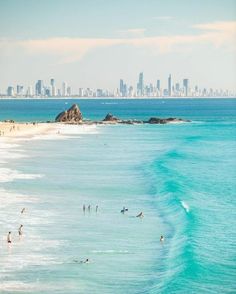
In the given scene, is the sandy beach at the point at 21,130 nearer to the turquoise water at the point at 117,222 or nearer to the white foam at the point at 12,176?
the turquoise water at the point at 117,222

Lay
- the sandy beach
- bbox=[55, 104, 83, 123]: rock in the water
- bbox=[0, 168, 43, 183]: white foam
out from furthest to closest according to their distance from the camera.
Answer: bbox=[55, 104, 83, 123]: rock in the water < the sandy beach < bbox=[0, 168, 43, 183]: white foam

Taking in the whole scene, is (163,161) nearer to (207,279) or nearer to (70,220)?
(70,220)

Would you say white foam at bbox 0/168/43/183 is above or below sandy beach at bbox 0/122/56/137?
above

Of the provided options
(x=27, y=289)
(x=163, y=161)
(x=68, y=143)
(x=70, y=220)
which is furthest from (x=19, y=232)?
(x=68, y=143)

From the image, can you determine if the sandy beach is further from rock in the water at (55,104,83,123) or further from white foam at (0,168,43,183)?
white foam at (0,168,43,183)

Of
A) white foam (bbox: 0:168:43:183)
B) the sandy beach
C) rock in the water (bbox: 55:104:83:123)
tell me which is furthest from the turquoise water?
rock in the water (bbox: 55:104:83:123)

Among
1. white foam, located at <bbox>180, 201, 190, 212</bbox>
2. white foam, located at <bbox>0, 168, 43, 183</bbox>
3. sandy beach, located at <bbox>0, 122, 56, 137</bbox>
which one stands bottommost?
sandy beach, located at <bbox>0, 122, 56, 137</bbox>

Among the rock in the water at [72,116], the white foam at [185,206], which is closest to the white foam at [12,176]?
the white foam at [185,206]

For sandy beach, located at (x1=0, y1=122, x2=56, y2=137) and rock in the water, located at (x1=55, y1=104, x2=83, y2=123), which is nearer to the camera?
sandy beach, located at (x1=0, y1=122, x2=56, y2=137)
